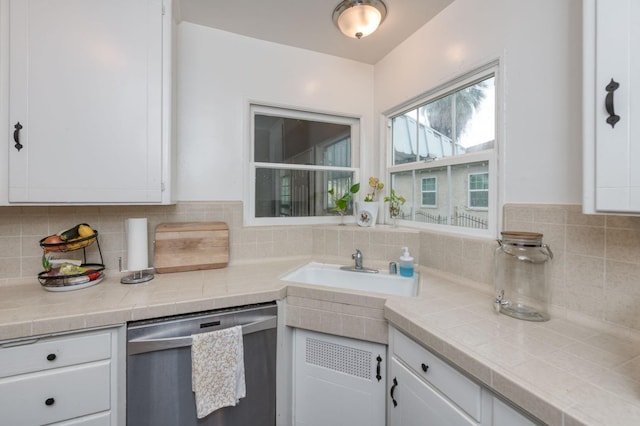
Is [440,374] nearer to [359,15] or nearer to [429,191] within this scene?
[429,191]

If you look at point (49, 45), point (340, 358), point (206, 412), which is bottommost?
point (206, 412)

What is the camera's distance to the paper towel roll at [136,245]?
1.45m

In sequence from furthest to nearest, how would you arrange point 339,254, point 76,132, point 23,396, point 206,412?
1. point 339,254
2. point 76,132
3. point 206,412
4. point 23,396

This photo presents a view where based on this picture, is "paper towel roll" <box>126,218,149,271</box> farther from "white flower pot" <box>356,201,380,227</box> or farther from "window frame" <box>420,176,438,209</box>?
"window frame" <box>420,176,438,209</box>

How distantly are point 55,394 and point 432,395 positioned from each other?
4.61ft

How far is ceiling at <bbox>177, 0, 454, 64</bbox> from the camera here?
158cm

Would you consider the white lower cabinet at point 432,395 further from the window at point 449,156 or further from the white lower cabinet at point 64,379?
the white lower cabinet at point 64,379

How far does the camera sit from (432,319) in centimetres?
101

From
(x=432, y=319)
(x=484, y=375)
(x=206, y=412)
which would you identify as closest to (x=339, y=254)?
(x=432, y=319)

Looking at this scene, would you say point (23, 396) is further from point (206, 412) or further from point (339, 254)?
point (339, 254)

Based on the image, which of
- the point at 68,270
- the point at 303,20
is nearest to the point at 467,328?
the point at 68,270

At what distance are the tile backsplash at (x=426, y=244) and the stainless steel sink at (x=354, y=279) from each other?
201mm

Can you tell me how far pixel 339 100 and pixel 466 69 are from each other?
0.98m

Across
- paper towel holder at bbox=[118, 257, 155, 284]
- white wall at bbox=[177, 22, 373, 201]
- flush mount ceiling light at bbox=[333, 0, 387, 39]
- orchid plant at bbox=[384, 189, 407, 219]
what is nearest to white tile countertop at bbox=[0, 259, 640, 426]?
paper towel holder at bbox=[118, 257, 155, 284]
